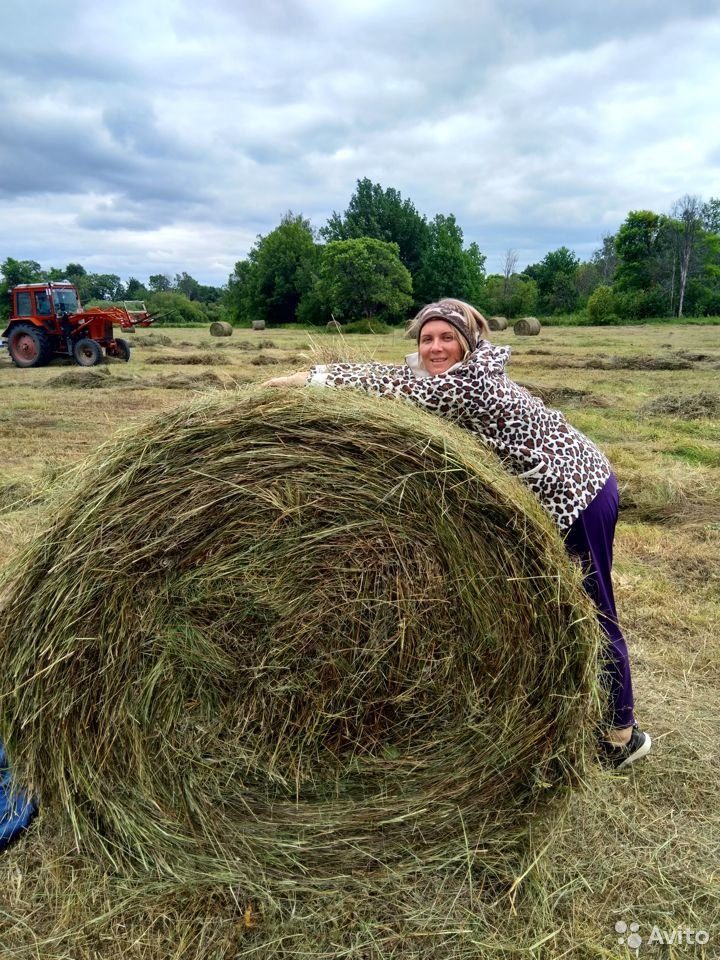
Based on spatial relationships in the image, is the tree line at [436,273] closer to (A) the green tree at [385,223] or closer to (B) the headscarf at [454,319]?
(A) the green tree at [385,223]

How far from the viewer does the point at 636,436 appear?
24.6 feet

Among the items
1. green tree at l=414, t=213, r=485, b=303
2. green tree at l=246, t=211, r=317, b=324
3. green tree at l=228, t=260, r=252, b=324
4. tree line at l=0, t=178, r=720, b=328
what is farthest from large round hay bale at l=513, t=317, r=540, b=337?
green tree at l=228, t=260, r=252, b=324

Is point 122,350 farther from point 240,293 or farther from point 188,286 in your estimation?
point 188,286

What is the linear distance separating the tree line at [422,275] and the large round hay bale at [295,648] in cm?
3675

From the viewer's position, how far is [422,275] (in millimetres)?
55188

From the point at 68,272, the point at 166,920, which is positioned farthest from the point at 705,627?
the point at 68,272

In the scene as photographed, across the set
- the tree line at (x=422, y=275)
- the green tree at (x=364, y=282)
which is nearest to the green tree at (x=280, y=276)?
the tree line at (x=422, y=275)

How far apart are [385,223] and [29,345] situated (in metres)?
50.8

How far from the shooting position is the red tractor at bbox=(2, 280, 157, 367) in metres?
16.5

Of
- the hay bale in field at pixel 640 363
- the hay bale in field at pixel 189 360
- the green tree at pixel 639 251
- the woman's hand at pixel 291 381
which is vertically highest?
the green tree at pixel 639 251

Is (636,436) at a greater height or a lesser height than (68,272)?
lesser

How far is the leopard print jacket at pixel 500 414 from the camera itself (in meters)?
2.27

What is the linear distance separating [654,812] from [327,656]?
57.0 inches

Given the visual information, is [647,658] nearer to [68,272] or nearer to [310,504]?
[310,504]
